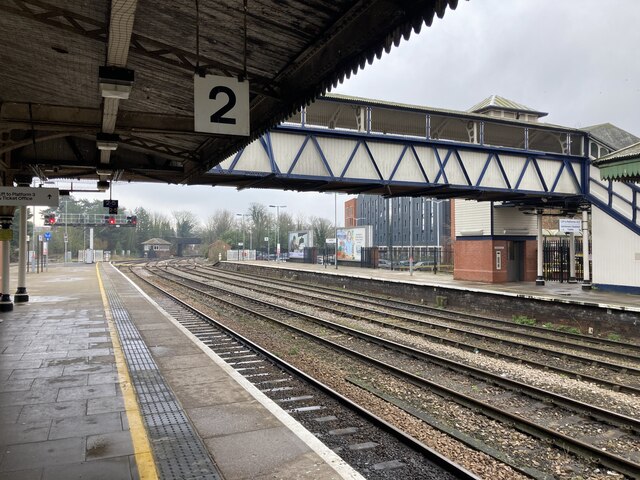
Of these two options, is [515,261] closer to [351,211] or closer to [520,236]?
[520,236]

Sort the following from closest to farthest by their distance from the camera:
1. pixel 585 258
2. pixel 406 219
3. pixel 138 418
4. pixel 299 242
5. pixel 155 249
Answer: pixel 138 418
pixel 585 258
pixel 299 242
pixel 406 219
pixel 155 249

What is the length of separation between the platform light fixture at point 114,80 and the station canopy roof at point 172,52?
1 centimetres

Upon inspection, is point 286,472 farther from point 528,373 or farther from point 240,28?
point 528,373

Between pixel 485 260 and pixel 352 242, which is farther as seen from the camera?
pixel 352 242

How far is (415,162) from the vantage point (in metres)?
20.0

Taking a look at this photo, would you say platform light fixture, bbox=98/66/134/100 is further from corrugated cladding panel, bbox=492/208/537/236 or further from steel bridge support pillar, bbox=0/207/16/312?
corrugated cladding panel, bbox=492/208/537/236

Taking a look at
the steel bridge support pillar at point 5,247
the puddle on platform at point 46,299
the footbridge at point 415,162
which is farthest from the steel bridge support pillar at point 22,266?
the footbridge at point 415,162

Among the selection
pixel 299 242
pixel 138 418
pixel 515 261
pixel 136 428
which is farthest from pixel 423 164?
pixel 299 242

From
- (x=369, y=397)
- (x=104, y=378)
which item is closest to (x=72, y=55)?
(x=104, y=378)

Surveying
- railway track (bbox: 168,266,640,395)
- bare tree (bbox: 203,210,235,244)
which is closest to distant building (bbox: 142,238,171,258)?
bare tree (bbox: 203,210,235,244)

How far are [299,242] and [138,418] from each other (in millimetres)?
53975

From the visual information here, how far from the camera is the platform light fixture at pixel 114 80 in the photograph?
558 centimetres

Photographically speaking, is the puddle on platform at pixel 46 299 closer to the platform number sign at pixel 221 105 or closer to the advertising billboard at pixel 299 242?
the platform number sign at pixel 221 105

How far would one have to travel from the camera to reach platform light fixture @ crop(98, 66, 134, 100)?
558cm
